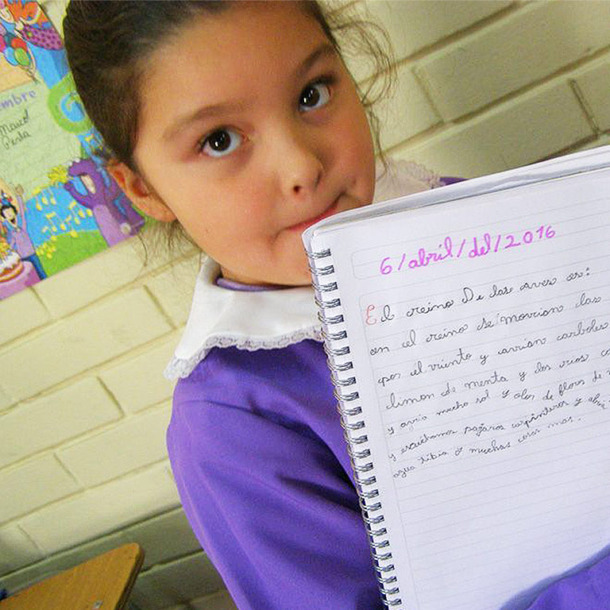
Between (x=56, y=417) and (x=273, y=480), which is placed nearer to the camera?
(x=273, y=480)

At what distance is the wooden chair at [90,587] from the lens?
983 mm

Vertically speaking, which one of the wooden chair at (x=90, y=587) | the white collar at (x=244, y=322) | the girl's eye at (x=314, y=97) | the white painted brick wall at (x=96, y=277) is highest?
the girl's eye at (x=314, y=97)

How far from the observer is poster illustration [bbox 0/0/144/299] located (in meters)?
0.80

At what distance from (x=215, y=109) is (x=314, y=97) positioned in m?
0.10

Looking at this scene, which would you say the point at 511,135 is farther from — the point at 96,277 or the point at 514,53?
the point at 96,277

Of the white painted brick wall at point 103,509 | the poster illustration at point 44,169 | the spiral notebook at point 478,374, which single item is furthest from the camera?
the white painted brick wall at point 103,509

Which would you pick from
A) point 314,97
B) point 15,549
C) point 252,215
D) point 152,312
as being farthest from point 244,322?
point 15,549

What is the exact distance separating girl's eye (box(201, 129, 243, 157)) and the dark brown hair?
0.24 ft

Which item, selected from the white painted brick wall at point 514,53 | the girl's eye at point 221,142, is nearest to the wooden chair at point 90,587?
the girl's eye at point 221,142

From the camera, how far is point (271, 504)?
603 mm

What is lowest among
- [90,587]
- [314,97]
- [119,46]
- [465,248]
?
[90,587]

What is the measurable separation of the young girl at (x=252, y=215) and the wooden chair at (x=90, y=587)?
383 mm

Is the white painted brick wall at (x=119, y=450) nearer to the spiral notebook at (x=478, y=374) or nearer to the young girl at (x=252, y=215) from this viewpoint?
the young girl at (x=252, y=215)

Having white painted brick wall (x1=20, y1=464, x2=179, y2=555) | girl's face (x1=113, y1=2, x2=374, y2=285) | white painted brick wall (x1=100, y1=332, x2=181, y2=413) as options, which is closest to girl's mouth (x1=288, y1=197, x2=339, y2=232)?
girl's face (x1=113, y1=2, x2=374, y2=285)
